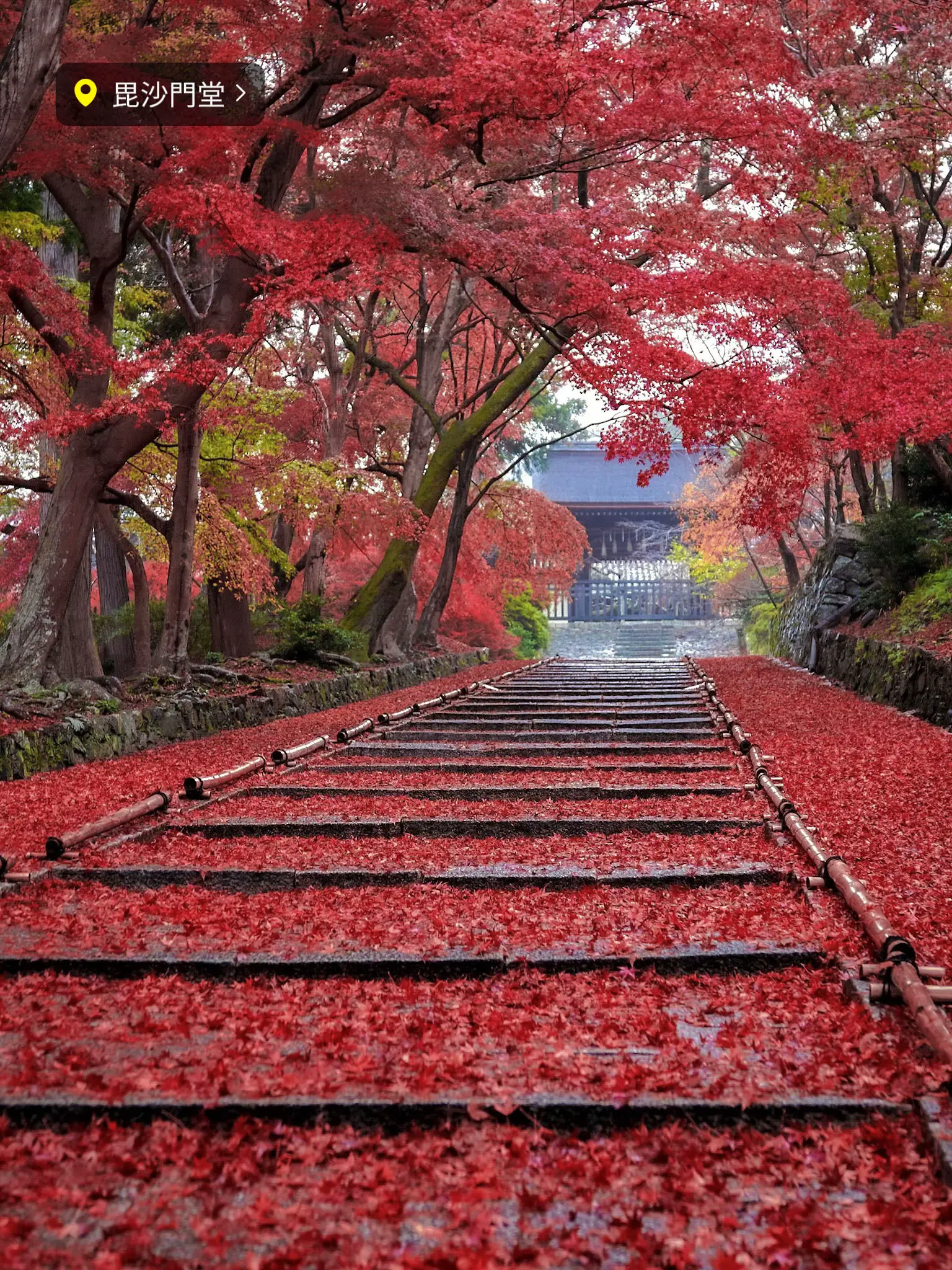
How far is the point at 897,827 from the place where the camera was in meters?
5.72

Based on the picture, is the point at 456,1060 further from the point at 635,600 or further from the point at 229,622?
the point at 635,600

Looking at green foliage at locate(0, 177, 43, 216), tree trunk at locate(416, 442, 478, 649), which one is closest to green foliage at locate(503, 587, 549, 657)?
tree trunk at locate(416, 442, 478, 649)

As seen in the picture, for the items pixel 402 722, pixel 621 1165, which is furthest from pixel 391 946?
pixel 402 722

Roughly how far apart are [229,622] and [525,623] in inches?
621

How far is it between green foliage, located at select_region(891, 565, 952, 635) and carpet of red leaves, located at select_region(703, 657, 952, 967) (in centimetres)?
117

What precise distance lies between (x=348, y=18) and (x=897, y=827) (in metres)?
7.73

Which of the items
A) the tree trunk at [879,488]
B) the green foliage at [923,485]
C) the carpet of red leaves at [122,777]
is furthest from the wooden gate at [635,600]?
the carpet of red leaves at [122,777]

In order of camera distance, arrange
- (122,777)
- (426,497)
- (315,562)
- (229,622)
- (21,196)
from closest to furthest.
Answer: (122,777), (21,196), (229,622), (426,497), (315,562)

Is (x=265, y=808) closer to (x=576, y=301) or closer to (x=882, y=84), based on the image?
(x=576, y=301)

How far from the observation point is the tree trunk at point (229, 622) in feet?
53.7

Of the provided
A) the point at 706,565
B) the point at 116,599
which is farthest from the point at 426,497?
the point at 706,565

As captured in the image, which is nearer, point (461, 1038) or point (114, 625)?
point (461, 1038)

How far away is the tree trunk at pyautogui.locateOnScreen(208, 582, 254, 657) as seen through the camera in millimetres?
16375

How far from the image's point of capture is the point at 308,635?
1500cm
